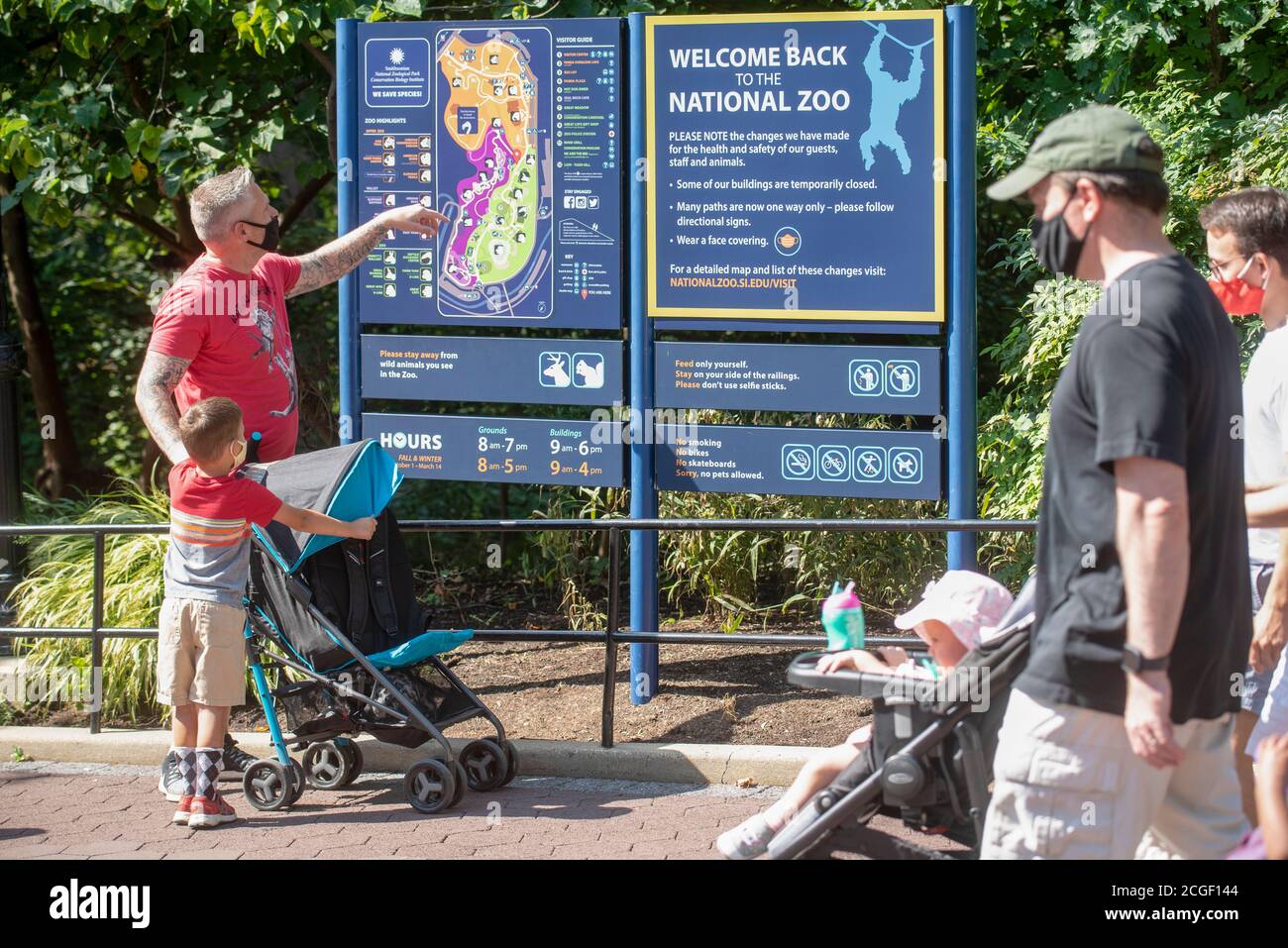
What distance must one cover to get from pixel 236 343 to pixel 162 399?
14.0 inches

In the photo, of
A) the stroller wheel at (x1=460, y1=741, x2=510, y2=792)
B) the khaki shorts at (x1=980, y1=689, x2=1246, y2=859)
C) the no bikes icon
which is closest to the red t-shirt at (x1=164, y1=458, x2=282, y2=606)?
the stroller wheel at (x1=460, y1=741, x2=510, y2=792)

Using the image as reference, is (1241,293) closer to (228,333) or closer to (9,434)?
(228,333)

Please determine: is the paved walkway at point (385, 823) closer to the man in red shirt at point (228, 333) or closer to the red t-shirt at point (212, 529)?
the red t-shirt at point (212, 529)

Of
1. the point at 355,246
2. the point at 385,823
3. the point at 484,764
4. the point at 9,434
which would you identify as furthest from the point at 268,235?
the point at 9,434

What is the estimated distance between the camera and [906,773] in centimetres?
388

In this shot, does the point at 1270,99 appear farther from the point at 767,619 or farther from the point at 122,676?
the point at 122,676

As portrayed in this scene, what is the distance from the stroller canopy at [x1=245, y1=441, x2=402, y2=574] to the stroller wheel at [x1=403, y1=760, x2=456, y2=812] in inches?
34.2

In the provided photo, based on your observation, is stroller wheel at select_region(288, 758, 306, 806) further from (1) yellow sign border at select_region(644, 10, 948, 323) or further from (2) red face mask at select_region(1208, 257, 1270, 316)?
(2) red face mask at select_region(1208, 257, 1270, 316)

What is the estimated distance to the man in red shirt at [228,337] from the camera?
552cm

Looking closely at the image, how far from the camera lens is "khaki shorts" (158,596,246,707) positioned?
539 cm

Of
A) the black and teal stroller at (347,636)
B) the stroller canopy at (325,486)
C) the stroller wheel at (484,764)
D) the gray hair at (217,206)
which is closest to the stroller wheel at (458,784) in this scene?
the black and teal stroller at (347,636)

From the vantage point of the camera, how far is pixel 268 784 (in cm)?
548

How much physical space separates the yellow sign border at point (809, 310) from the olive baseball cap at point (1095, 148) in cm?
324

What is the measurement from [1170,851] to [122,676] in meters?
5.00
